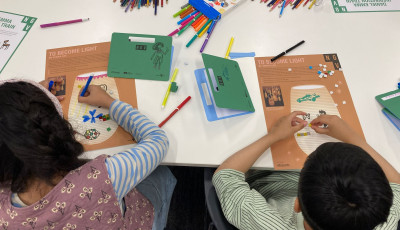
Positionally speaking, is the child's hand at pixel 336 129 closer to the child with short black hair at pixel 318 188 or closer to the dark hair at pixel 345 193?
the child with short black hair at pixel 318 188

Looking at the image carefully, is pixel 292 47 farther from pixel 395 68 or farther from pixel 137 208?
pixel 137 208

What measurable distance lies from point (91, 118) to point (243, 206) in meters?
0.58

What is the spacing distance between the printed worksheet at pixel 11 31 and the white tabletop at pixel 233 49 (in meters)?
0.03

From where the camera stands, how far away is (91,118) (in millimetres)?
897

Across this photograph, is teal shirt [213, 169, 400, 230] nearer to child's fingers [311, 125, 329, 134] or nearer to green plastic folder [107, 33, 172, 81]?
child's fingers [311, 125, 329, 134]

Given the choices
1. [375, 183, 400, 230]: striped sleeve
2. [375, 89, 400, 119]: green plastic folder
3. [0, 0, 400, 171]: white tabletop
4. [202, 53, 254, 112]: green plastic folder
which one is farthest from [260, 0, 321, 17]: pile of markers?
[375, 183, 400, 230]: striped sleeve

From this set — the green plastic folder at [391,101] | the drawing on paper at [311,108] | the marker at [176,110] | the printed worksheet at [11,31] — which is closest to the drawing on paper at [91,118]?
the marker at [176,110]

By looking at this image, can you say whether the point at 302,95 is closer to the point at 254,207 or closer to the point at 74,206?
the point at 254,207

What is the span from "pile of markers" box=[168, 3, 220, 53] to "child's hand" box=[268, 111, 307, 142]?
423 mm

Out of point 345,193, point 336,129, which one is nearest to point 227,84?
point 336,129

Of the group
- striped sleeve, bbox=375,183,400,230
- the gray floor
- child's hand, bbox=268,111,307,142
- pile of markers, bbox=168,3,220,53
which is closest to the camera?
striped sleeve, bbox=375,183,400,230

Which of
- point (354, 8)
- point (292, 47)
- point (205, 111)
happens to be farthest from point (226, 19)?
point (354, 8)

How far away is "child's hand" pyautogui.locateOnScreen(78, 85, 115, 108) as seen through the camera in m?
0.89

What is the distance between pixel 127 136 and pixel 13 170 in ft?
1.14
